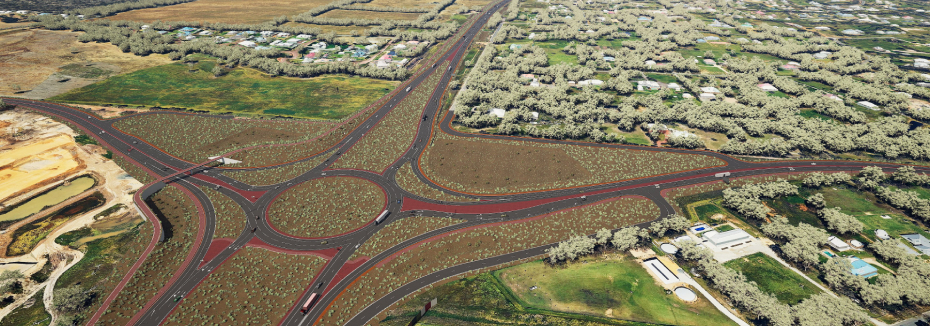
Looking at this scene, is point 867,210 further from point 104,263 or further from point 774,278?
point 104,263

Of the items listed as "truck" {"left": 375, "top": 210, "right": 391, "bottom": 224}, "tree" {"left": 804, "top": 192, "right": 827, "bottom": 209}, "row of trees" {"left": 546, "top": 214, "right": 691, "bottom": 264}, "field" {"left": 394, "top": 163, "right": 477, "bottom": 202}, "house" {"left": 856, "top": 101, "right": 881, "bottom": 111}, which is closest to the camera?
"row of trees" {"left": 546, "top": 214, "right": 691, "bottom": 264}

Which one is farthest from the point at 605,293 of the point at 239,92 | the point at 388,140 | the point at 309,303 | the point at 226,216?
the point at 239,92

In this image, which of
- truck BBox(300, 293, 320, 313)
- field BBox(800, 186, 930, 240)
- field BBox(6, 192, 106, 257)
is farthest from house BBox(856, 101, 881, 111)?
field BBox(6, 192, 106, 257)

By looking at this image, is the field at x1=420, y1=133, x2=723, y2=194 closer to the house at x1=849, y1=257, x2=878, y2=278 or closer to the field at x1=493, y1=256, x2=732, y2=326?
the field at x1=493, y1=256, x2=732, y2=326

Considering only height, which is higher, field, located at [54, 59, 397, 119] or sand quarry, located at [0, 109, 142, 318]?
field, located at [54, 59, 397, 119]

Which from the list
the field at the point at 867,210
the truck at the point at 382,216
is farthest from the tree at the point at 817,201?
the truck at the point at 382,216

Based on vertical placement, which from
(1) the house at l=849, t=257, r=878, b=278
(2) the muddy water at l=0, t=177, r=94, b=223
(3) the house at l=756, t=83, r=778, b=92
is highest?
(3) the house at l=756, t=83, r=778, b=92
